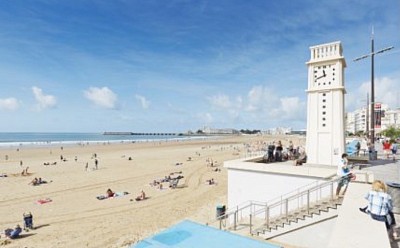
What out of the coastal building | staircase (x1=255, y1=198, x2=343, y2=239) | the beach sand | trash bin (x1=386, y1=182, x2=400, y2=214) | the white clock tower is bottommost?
the beach sand

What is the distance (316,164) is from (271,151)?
8.63 ft

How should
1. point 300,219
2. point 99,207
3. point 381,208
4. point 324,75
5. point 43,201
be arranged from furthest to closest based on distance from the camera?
point 43,201 < point 99,207 < point 324,75 < point 300,219 < point 381,208

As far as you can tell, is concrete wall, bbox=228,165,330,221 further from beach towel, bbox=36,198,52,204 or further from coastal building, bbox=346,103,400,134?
coastal building, bbox=346,103,400,134

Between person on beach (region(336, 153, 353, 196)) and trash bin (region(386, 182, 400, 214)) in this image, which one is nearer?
trash bin (region(386, 182, 400, 214))

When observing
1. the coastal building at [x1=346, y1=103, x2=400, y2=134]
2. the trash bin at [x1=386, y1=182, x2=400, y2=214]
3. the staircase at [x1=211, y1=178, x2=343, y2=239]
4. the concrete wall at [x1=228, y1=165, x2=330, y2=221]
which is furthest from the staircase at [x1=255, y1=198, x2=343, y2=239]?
the coastal building at [x1=346, y1=103, x2=400, y2=134]

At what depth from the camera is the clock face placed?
12477 mm

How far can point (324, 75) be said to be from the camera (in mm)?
12719

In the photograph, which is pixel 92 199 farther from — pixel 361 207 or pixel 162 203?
pixel 361 207

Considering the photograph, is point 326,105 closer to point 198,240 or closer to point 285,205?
point 285,205

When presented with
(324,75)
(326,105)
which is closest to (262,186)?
A: (326,105)

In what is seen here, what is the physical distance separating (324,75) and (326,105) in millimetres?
1444

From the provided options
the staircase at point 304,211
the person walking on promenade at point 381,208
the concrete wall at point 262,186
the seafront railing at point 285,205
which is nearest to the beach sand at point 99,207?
the concrete wall at point 262,186

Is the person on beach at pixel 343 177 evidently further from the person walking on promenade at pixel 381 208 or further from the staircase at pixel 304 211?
the person walking on promenade at pixel 381 208

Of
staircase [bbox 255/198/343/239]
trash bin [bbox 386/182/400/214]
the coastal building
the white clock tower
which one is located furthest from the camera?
the coastal building
